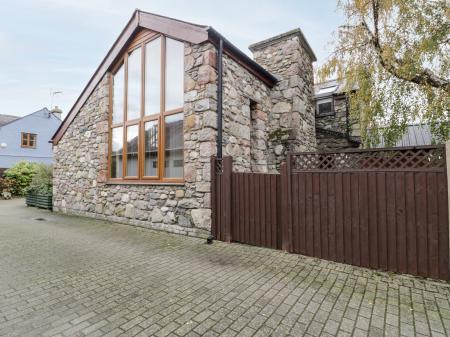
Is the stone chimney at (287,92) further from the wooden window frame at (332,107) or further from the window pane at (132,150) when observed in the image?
the window pane at (132,150)

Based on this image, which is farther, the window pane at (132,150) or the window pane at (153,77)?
the window pane at (132,150)

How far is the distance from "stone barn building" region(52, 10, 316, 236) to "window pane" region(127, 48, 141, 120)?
0.11ft

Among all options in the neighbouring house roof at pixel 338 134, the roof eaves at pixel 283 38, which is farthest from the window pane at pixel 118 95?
the neighbouring house roof at pixel 338 134

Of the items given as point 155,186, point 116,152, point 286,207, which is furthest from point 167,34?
point 286,207

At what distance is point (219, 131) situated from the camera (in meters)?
5.41

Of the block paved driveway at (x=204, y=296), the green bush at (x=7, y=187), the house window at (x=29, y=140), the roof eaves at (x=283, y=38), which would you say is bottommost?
the block paved driveway at (x=204, y=296)

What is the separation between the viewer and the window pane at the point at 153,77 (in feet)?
21.4

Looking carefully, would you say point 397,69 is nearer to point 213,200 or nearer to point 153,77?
point 213,200

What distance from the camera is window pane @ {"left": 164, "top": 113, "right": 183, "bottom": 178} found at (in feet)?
19.4

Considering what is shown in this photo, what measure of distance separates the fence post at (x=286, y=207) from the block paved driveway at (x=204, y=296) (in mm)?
300

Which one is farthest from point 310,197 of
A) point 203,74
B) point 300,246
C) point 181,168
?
point 203,74

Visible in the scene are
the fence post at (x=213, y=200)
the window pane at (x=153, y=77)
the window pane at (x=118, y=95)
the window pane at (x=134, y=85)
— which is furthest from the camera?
the window pane at (x=118, y=95)

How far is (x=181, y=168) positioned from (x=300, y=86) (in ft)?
16.7

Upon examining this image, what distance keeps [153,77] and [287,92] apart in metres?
4.25
